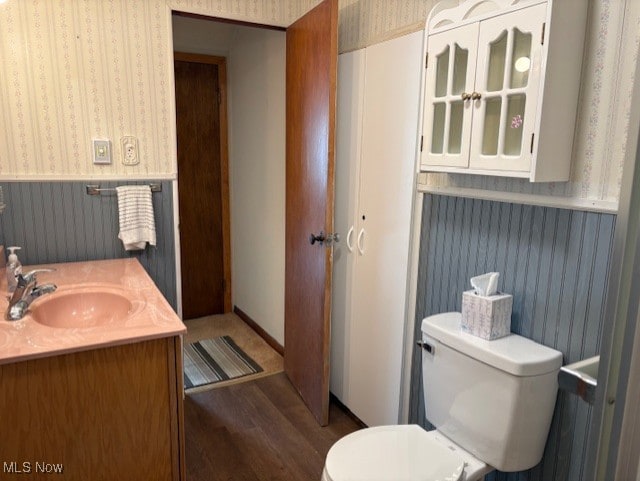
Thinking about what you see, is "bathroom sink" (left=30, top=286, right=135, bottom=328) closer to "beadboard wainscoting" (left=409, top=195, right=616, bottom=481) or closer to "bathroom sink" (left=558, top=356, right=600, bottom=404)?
"beadboard wainscoting" (left=409, top=195, right=616, bottom=481)

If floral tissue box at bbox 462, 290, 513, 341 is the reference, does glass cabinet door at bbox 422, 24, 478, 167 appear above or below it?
above

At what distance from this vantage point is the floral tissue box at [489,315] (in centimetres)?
143

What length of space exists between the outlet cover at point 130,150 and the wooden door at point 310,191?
78cm

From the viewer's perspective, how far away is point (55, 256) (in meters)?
2.13

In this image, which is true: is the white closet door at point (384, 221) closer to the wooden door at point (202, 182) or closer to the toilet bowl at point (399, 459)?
the toilet bowl at point (399, 459)

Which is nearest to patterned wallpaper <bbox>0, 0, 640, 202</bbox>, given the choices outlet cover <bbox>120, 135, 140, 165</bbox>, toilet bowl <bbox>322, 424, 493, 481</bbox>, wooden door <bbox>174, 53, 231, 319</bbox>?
outlet cover <bbox>120, 135, 140, 165</bbox>

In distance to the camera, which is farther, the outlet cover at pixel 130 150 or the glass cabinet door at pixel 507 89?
the outlet cover at pixel 130 150

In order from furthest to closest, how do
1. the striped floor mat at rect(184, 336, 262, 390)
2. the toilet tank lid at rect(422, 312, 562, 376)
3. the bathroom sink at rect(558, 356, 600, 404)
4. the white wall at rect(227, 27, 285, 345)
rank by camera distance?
the white wall at rect(227, 27, 285, 345) < the striped floor mat at rect(184, 336, 262, 390) < the toilet tank lid at rect(422, 312, 562, 376) < the bathroom sink at rect(558, 356, 600, 404)

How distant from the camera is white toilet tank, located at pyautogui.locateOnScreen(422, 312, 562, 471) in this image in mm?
1326

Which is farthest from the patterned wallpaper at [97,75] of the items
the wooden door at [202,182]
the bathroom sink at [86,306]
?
the wooden door at [202,182]

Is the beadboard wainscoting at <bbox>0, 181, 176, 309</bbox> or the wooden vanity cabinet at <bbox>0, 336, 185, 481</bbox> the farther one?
the beadboard wainscoting at <bbox>0, 181, 176, 309</bbox>

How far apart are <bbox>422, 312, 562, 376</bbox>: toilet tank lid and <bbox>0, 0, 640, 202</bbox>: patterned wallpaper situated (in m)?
0.50

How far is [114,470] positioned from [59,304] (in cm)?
65

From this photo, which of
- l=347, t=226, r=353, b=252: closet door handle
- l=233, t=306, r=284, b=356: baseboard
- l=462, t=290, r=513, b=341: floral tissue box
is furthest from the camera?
l=233, t=306, r=284, b=356: baseboard
